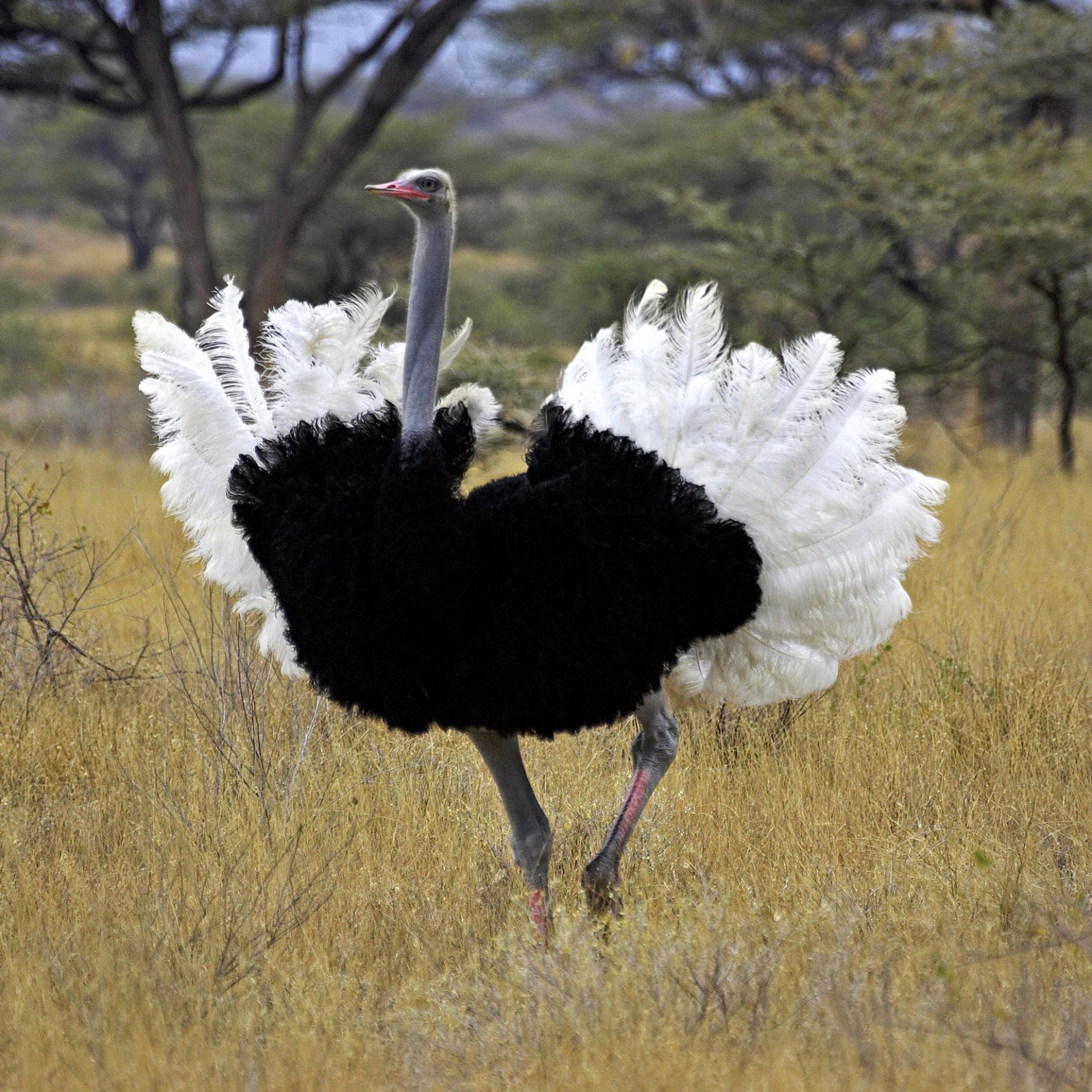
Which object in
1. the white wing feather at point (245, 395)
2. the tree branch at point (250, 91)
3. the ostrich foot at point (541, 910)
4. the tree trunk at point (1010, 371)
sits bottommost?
the tree trunk at point (1010, 371)

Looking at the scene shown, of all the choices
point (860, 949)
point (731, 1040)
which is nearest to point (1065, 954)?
point (860, 949)

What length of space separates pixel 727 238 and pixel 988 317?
597 centimetres

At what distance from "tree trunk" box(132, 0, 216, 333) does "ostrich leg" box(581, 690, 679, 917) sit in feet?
24.7

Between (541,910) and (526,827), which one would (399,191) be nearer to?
(526,827)

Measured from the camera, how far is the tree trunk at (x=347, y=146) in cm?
1001

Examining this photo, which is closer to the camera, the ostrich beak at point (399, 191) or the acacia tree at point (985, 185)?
the ostrich beak at point (399, 191)

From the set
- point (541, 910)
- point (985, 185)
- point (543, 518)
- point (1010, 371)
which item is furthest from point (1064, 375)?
point (543, 518)

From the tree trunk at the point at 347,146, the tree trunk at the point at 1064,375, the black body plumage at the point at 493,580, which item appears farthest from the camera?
the tree trunk at the point at 347,146

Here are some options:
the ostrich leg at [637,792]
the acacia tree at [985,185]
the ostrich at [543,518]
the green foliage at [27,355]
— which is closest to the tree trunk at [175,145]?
the green foliage at [27,355]

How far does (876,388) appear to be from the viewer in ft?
10.3

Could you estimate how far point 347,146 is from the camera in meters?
10.0

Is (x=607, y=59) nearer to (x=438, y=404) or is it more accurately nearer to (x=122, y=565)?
(x=122, y=565)

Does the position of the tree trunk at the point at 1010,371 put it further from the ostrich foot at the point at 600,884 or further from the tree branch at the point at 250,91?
the ostrich foot at the point at 600,884

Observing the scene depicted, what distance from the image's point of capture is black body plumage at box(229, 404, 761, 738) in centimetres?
261
